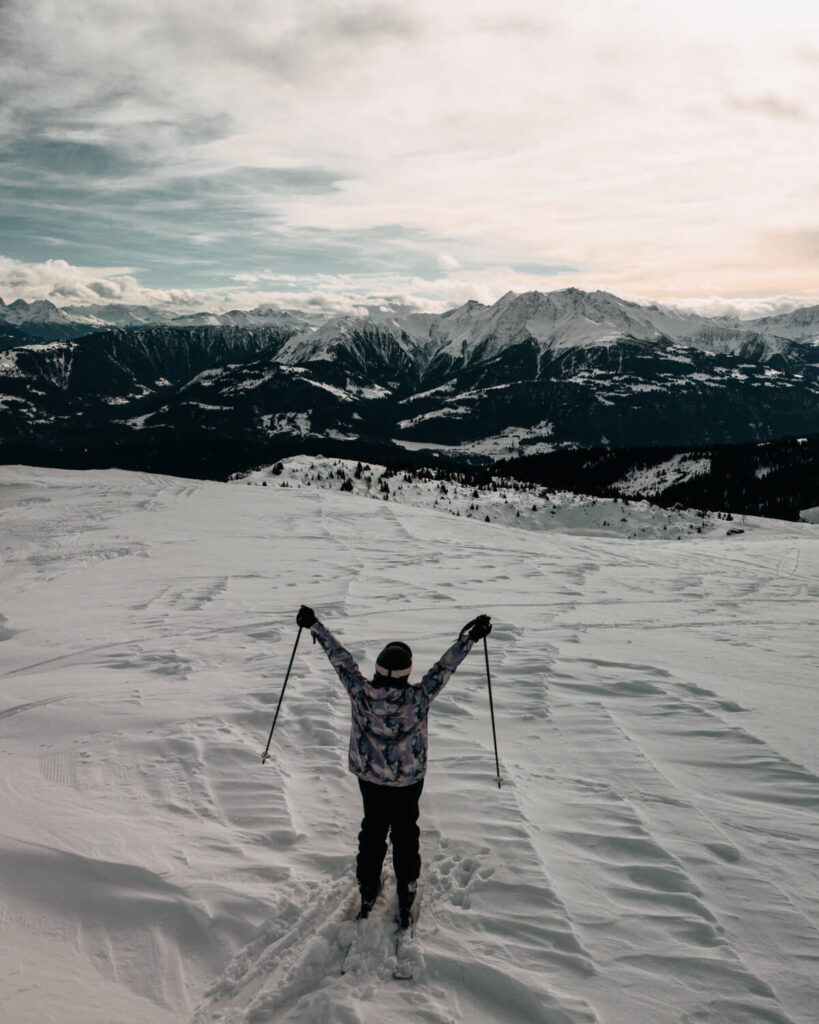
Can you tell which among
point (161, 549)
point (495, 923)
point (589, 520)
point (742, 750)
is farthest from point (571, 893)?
point (589, 520)

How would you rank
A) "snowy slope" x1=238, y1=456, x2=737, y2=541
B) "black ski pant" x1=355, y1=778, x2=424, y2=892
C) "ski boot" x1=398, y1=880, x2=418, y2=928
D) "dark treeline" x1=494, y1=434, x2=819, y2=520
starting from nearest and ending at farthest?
"ski boot" x1=398, y1=880, x2=418, y2=928
"black ski pant" x1=355, y1=778, x2=424, y2=892
"snowy slope" x1=238, y1=456, x2=737, y2=541
"dark treeline" x1=494, y1=434, x2=819, y2=520

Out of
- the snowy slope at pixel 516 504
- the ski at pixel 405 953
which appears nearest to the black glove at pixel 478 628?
the ski at pixel 405 953

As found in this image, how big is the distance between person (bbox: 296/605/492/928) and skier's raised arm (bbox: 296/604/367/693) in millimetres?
10

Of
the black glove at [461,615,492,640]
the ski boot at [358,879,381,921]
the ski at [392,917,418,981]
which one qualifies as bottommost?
the ski at [392,917,418,981]

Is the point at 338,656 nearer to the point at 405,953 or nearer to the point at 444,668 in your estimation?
the point at 444,668

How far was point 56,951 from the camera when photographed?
154 inches

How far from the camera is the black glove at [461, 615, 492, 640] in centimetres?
479

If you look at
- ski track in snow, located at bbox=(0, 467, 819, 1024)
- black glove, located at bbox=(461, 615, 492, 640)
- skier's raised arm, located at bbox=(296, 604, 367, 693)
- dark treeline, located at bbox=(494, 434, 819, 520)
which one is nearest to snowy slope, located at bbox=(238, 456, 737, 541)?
ski track in snow, located at bbox=(0, 467, 819, 1024)

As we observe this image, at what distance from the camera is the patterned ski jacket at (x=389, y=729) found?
14.2 feet

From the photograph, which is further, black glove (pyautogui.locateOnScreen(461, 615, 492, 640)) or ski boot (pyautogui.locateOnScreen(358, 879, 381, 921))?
black glove (pyautogui.locateOnScreen(461, 615, 492, 640))

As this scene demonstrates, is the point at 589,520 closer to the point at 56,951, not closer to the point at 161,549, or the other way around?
the point at 161,549

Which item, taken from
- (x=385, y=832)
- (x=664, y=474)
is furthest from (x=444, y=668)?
(x=664, y=474)

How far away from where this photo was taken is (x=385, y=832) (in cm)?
443

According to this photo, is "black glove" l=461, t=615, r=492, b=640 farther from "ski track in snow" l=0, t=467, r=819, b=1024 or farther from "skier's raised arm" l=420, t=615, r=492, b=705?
"ski track in snow" l=0, t=467, r=819, b=1024
